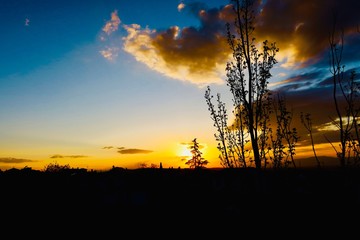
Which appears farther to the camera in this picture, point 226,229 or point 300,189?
point 300,189

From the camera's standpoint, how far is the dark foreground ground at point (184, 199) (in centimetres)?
552

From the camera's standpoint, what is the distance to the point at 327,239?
5.02 m

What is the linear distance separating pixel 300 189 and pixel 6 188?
6.69m

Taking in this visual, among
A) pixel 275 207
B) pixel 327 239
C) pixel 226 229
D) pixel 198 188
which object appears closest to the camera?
pixel 327 239

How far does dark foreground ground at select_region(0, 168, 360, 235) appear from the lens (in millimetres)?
5520

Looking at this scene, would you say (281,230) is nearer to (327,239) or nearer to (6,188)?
(327,239)

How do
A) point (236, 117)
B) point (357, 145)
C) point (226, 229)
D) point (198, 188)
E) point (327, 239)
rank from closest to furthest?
point (327, 239) < point (226, 229) < point (198, 188) < point (357, 145) < point (236, 117)

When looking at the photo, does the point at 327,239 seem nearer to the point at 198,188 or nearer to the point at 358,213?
the point at 358,213

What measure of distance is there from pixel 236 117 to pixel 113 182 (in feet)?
34.4

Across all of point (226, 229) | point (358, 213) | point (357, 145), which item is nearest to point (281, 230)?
point (226, 229)

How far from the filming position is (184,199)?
6.12 meters

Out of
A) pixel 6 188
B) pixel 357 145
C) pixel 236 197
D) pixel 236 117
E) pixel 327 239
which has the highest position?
pixel 236 117

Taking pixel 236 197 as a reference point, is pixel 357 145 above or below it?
above

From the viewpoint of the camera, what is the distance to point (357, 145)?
1278 cm
